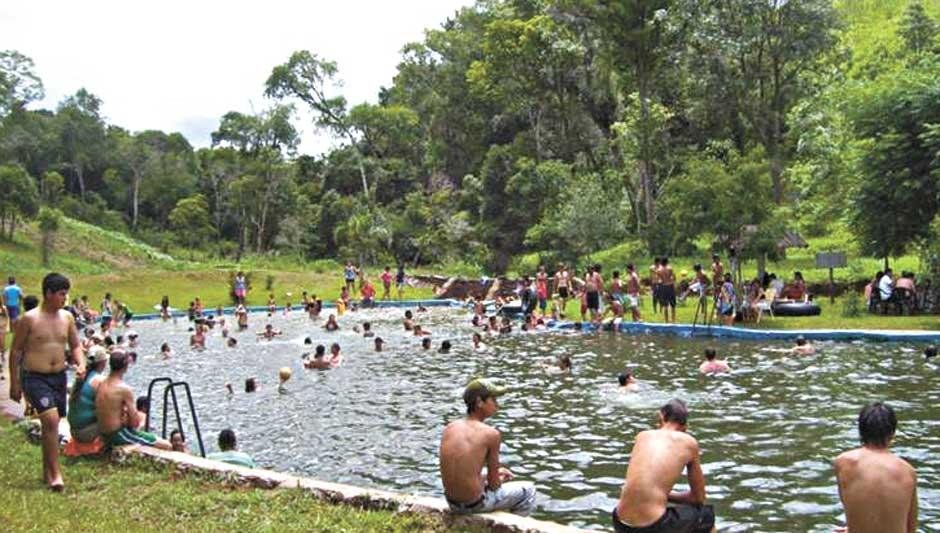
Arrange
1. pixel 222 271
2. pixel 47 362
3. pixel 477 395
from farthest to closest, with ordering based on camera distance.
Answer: pixel 222 271, pixel 47 362, pixel 477 395

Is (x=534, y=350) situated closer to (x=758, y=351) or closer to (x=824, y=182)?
(x=758, y=351)

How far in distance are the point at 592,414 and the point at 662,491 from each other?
24.9ft

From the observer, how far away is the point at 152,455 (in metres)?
8.69

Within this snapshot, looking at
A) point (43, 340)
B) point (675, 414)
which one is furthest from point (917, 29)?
point (43, 340)

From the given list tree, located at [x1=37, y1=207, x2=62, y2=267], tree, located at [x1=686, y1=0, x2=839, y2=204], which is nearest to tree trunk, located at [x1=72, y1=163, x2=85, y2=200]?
tree, located at [x1=37, y1=207, x2=62, y2=267]

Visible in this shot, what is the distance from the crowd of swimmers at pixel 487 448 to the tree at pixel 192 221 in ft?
196

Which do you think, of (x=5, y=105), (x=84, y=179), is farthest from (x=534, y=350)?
(x=84, y=179)

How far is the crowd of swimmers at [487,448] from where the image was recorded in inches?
214

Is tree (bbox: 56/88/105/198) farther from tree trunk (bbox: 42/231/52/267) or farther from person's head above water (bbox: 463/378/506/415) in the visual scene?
person's head above water (bbox: 463/378/506/415)

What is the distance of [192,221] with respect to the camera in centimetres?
6800

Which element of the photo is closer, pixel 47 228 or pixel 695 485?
pixel 695 485

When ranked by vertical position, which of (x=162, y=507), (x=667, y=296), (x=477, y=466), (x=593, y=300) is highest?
(x=667, y=296)

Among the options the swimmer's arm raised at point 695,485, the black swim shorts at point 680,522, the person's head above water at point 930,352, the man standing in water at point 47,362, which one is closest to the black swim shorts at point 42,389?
the man standing in water at point 47,362

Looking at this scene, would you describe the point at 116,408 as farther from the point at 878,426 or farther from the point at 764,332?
the point at 764,332
